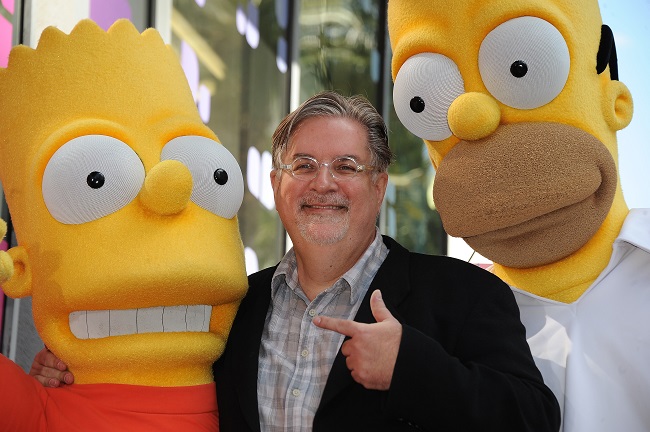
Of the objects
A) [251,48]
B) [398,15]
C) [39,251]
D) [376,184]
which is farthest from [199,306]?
[251,48]

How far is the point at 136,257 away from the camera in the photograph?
4.87 ft

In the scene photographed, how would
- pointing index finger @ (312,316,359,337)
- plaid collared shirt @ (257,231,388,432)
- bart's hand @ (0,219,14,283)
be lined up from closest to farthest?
pointing index finger @ (312,316,359,337) → bart's hand @ (0,219,14,283) → plaid collared shirt @ (257,231,388,432)

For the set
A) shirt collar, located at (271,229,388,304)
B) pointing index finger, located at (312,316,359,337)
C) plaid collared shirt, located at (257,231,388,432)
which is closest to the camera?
pointing index finger, located at (312,316,359,337)

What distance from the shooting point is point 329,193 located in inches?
68.4

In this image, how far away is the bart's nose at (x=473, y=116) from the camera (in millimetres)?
1601

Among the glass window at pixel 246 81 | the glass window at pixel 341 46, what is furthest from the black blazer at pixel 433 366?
the glass window at pixel 341 46

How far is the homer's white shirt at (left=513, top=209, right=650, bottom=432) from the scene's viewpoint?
154 cm

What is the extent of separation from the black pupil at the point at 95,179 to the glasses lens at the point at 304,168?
1.48ft

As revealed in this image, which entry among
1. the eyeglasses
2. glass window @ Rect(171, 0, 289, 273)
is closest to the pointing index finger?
the eyeglasses

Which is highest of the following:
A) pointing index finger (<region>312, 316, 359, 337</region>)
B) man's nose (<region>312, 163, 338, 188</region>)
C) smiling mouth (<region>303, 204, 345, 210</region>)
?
man's nose (<region>312, 163, 338, 188</region>)

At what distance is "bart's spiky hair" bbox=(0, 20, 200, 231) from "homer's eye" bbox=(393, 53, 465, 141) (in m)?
0.47

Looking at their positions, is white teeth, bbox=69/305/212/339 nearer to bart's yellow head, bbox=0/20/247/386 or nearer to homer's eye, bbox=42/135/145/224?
bart's yellow head, bbox=0/20/247/386

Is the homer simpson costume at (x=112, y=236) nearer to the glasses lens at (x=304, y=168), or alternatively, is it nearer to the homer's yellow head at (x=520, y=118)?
the glasses lens at (x=304, y=168)

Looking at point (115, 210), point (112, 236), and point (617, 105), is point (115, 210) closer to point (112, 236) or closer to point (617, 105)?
point (112, 236)
